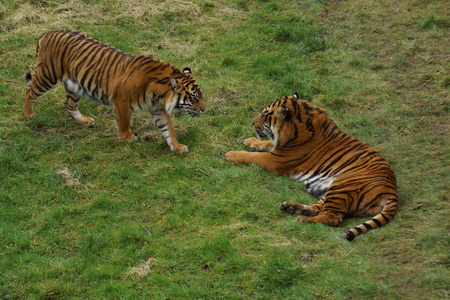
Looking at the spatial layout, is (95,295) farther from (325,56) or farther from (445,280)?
(325,56)

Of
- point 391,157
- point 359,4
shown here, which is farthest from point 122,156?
point 359,4

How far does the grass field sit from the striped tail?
86 millimetres

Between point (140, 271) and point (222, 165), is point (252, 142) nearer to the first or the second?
point (222, 165)

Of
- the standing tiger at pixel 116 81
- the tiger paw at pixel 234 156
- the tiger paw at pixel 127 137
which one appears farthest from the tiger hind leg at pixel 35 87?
the tiger paw at pixel 234 156

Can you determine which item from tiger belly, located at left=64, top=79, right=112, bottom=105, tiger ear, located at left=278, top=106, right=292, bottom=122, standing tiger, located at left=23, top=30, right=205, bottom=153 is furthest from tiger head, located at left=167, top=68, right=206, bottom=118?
tiger ear, located at left=278, top=106, right=292, bottom=122

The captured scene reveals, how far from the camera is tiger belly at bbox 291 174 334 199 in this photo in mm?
5828

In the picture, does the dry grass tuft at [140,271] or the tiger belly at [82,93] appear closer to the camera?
the dry grass tuft at [140,271]

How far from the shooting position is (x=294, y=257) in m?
4.61

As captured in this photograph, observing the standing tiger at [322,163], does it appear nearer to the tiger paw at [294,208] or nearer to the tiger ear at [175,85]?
the tiger paw at [294,208]

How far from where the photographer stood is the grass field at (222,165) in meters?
4.49

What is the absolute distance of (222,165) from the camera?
646cm

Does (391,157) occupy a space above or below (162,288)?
above

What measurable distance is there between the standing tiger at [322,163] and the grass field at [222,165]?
0.18m

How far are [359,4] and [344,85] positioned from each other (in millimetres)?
3189
